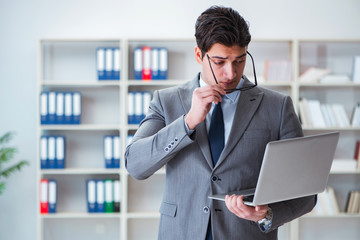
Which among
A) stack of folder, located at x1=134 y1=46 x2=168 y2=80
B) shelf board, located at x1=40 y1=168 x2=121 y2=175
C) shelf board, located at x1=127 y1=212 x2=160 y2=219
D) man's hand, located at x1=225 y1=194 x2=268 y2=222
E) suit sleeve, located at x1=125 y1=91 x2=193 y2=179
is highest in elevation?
stack of folder, located at x1=134 y1=46 x2=168 y2=80

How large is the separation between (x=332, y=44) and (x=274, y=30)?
0.54m

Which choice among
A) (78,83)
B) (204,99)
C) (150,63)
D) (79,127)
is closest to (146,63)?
(150,63)

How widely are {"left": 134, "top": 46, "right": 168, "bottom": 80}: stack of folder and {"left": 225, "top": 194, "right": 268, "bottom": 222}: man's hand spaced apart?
3.00 meters

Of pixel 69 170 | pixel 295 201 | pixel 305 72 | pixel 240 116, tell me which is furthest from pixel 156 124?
pixel 305 72

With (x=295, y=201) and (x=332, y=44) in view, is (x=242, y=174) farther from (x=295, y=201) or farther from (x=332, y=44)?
(x=332, y=44)

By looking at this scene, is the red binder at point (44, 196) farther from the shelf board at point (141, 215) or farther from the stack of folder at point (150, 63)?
the stack of folder at point (150, 63)

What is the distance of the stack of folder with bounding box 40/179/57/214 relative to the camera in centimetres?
427

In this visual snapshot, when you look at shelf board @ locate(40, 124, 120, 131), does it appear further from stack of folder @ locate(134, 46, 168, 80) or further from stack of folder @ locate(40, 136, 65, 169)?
stack of folder @ locate(134, 46, 168, 80)

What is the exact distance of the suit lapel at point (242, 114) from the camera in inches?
58.2

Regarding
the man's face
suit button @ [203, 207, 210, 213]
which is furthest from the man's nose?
suit button @ [203, 207, 210, 213]

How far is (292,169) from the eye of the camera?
1.34 m

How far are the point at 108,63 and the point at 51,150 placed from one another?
85 cm

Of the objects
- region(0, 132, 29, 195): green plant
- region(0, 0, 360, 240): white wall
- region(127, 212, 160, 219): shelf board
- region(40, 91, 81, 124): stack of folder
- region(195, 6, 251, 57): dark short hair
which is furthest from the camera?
region(0, 0, 360, 240): white wall

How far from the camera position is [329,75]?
4496 mm
